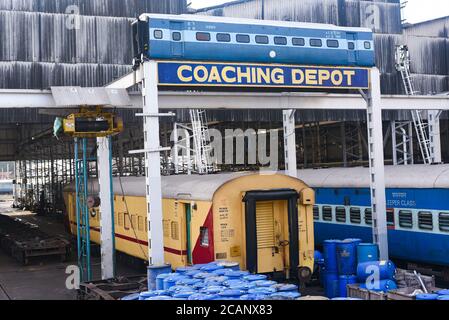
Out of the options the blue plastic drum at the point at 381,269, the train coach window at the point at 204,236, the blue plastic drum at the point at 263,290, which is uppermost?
the train coach window at the point at 204,236

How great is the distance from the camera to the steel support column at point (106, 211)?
15977 millimetres

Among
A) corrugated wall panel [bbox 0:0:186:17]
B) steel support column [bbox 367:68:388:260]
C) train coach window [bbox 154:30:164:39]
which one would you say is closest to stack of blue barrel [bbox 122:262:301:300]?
steel support column [bbox 367:68:388:260]

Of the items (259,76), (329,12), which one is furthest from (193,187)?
(329,12)

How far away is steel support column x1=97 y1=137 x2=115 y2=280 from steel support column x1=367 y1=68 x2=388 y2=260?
7.31m

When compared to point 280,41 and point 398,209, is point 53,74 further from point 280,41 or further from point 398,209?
point 398,209

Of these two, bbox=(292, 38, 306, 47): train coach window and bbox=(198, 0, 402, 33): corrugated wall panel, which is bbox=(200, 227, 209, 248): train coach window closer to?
bbox=(292, 38, 306, 47): train coach window

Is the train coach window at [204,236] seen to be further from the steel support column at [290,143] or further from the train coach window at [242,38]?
the steel support column at [290,143]

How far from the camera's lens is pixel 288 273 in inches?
535

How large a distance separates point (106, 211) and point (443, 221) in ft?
→ 29.7

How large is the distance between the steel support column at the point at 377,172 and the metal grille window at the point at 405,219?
2.25 ft

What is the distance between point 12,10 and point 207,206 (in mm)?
16423

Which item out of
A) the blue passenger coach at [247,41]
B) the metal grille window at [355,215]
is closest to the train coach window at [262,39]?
the blue passenger coach at [247,41]

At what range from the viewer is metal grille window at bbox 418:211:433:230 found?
1452 cm
